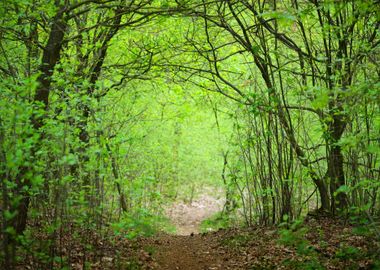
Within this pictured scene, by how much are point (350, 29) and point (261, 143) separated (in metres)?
3.90

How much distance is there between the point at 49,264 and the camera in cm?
443

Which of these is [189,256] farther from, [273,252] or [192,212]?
[192,212]

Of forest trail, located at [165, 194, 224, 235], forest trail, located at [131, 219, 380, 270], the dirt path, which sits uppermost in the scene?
forest trail, located at [131, 219, 380, 270]

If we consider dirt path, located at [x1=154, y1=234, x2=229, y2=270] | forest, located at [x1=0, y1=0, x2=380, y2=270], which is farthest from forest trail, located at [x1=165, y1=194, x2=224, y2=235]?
dirt path, located at [x1=154, y1=234, x2=229, y2=270]

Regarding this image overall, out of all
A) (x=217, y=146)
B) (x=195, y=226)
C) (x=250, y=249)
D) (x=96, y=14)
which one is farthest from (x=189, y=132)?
(x=250, y=249)

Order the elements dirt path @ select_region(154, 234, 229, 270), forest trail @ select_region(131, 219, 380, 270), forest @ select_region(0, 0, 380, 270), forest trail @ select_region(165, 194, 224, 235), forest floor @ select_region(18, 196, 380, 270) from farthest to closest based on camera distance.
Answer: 1. forest trail @ select_region(165, 194, 224, 235)
2. dirt path @ select_region(154, 234, 229, 270)
3. forest trail @ select_region(131, 219, 380, 270)
4. forest floor @ select_region(18, 196, 380, 270)
5. forest @ select_region(0, 0, 380, 270)

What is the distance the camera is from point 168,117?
12.1m

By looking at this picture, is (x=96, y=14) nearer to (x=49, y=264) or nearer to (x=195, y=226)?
(x=49, y=264)

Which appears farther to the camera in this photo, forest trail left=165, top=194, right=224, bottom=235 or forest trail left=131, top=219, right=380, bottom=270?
forest trail left=165, top=194, right=224, bottom=235

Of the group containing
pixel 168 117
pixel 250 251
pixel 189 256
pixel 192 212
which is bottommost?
pixel 192 212

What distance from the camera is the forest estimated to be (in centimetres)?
398

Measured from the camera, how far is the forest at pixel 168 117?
3.98 meters

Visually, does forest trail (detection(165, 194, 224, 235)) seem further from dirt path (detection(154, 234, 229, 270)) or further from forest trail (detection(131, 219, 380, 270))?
forest trail (detection(131, 219, 380, 270))

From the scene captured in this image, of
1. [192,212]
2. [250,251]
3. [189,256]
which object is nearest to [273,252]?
[250,251]
